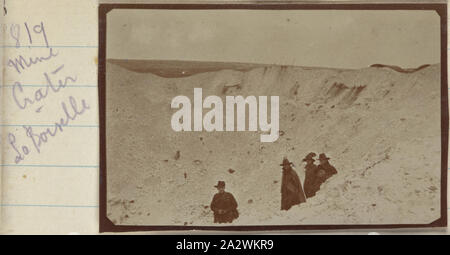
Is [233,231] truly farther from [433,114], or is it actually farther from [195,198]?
[433,114]

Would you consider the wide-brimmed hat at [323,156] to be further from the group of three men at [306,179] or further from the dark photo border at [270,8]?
the dark photo border at [270,8]

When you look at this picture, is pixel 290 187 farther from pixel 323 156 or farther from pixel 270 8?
pixel 270 8

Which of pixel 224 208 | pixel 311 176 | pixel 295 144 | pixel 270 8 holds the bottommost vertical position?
pixel 224 208

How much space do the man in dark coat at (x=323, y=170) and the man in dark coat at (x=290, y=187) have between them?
2.4 inches

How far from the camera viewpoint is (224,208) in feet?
3.77

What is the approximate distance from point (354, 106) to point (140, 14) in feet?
2.42

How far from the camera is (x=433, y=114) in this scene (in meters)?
1.15

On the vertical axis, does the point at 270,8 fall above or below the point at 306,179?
above

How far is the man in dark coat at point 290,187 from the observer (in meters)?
1.14

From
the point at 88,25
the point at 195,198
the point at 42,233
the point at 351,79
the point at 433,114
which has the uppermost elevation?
the point at 88,25

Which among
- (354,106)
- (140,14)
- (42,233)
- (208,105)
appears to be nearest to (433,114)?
(354,106)

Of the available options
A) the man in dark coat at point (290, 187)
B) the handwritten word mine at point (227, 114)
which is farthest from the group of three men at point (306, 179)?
the handwritten word mine at point (227, 114)

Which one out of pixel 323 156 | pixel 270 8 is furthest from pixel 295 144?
pixel 270 8

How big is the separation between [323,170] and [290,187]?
117mm
